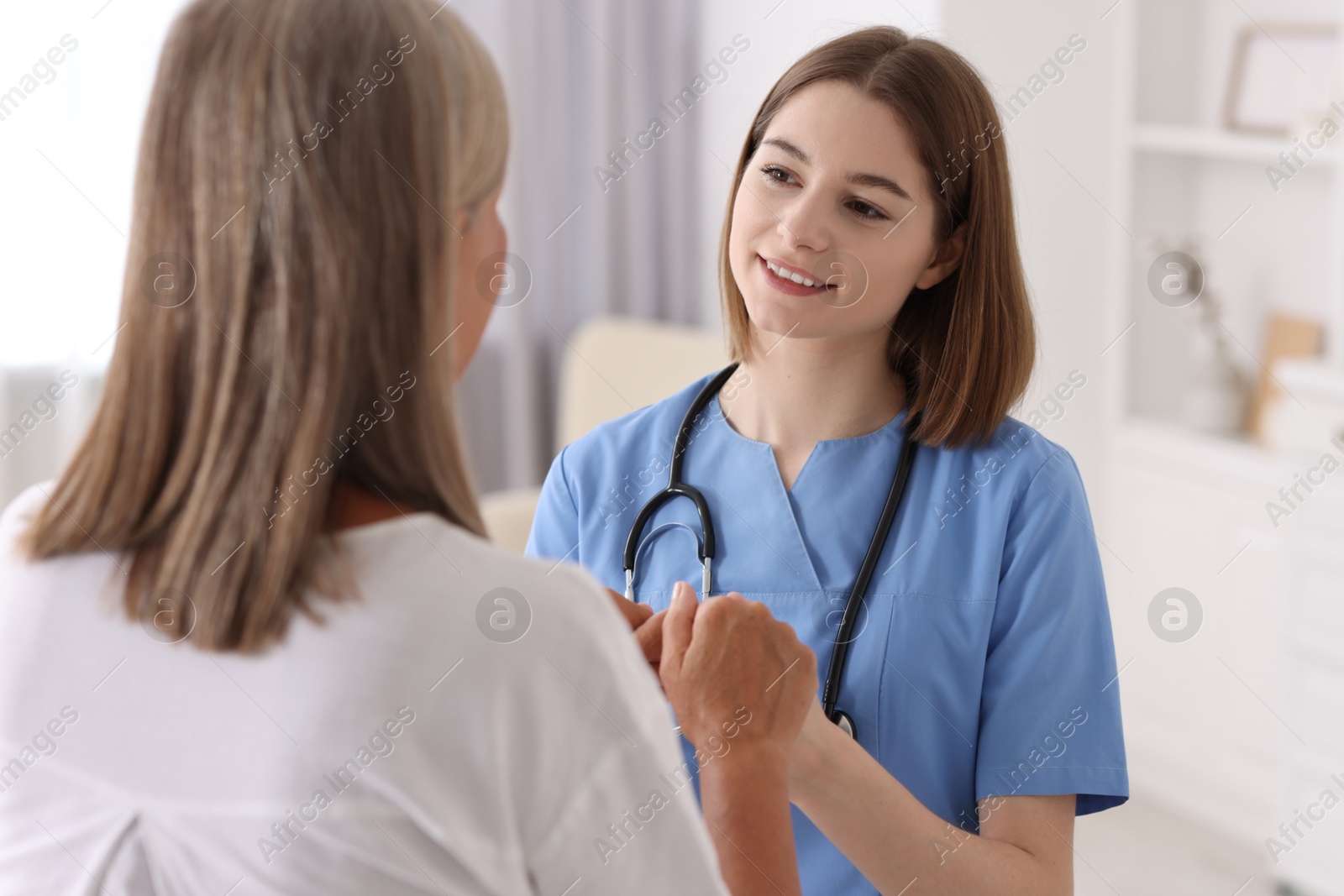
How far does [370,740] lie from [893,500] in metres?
0.73

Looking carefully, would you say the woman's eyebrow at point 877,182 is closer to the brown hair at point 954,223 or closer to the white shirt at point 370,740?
the brown hair at point 954,223

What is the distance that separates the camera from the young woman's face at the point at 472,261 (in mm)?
745

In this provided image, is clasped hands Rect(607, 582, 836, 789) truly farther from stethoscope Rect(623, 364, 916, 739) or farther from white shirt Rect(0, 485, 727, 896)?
white shirt Rect(0, 485, 727, 896)

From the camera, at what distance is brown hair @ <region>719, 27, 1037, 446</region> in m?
1.24

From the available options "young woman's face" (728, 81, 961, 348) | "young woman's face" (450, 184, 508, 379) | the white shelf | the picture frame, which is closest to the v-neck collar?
"young woman's face" (728, 81, 961, 348)

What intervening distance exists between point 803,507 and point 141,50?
2.31 m

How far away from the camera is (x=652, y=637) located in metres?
1.07

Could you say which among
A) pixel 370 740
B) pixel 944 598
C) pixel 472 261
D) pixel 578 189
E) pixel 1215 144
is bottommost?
pixel 1215 144

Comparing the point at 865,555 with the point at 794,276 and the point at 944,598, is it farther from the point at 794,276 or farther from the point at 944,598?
the point at 794,276

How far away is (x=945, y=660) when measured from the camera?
119 centimetres

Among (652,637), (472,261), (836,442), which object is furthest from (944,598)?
(472,261)

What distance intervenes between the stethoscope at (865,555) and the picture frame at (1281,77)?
199 centimetres

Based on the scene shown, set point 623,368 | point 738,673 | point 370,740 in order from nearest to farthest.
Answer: point 370,740 → point 738,673 → point 623,368

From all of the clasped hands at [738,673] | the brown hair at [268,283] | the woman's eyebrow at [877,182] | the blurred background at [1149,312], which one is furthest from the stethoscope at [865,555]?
the blurred background at [1149,312]
